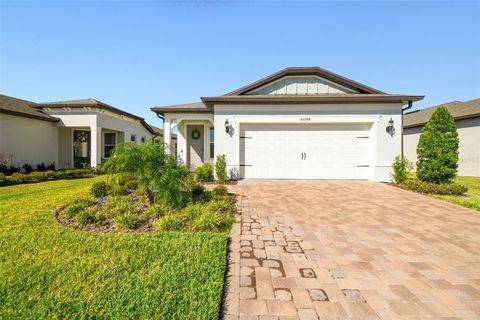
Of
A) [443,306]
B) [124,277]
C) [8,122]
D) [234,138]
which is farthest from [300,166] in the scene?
[8,122]

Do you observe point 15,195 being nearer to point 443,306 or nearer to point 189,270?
point 189,270

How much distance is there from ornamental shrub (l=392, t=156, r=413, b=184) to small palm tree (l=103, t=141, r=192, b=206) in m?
8.80

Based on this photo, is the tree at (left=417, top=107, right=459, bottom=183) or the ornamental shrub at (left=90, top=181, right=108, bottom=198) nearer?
the ornamental shrub at (left=90, top=181, right=108, bottom=198)

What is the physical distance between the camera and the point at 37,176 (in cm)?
948

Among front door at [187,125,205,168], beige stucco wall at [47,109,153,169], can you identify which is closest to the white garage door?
front door at [187,125,205,168]

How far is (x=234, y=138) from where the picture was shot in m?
9.78

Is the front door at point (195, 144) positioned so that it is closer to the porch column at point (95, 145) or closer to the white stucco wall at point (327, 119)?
the white stucco wall at point (327, 119)

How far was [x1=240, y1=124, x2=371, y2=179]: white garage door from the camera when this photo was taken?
9789mm

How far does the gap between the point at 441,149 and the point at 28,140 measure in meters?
20.3

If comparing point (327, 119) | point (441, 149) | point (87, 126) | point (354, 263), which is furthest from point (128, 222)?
point (87, 126)

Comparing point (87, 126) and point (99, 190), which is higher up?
point (87, 126)

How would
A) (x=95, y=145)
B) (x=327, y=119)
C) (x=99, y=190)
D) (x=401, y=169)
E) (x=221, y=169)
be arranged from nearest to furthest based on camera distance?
1. (x=99, y=190)
2. (x=401, y=169)
3. (x=221, y=169)
4. (x=327, y=119)
5. (x=95, y=145)

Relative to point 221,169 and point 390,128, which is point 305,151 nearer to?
point 390,128

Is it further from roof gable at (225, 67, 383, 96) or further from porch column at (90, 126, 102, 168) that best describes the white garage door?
porch column at (90, 126, 102, 168)
